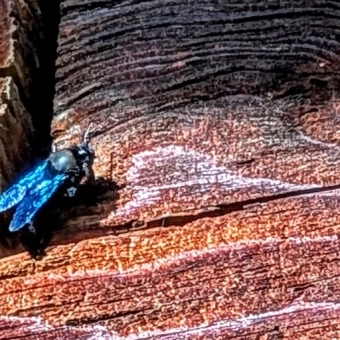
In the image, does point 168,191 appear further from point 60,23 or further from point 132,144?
point 60,23

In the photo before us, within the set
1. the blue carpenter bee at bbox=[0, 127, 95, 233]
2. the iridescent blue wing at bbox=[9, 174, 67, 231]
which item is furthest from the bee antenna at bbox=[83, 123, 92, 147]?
the iridescent blue wing at bbox=[9, 174, 67, 231]

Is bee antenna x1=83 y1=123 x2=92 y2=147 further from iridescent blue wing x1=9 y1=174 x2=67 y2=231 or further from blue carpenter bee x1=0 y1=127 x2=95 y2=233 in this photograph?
iridescent blue wing x1=9 y1=174 x2=67 y2=231

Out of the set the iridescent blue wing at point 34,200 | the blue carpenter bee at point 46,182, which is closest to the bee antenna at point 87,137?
the blue carpenter bee at point 46,182

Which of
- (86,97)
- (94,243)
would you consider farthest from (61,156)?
(94,243)

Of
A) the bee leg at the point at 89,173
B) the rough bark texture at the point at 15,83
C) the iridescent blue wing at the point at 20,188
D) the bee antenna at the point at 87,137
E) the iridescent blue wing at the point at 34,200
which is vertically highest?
the rough bark texture at the point at 15,83

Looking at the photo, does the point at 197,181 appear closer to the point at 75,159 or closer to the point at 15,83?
the point at 75,159

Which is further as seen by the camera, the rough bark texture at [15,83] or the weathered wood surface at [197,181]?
the rough bark texture at [15,83]

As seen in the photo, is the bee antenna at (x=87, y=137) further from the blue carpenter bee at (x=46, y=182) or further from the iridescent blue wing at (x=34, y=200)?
the iridescent blue wing at (x=34, y=200)
